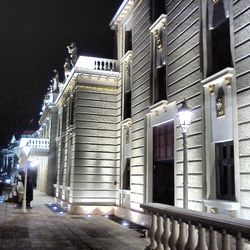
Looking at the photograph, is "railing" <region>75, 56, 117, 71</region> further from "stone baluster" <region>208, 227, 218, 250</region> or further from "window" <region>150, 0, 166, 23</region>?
"stone baluster" <region>208, 227, 218, 250</region>

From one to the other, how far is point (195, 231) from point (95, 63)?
52.0 ft

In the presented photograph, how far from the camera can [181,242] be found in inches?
240

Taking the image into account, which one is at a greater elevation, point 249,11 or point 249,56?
point 249,11

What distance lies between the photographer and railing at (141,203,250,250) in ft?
15.7

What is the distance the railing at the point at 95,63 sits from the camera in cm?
2020

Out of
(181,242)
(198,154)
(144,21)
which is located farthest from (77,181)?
(181,242)

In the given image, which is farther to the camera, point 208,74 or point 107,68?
point 107,68

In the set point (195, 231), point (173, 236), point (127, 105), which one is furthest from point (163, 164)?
point (195, 231)

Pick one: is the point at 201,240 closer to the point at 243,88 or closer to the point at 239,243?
the point at 239,243

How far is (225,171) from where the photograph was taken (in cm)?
969

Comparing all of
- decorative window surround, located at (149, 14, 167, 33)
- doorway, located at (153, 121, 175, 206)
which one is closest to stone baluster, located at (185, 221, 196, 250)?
doorway, located at (153, 121, 175, 206)

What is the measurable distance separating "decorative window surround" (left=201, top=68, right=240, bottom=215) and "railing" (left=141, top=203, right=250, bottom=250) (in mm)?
2642

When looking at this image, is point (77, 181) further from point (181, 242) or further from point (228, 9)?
point (181, 242)

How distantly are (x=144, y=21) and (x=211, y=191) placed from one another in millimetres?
9340
